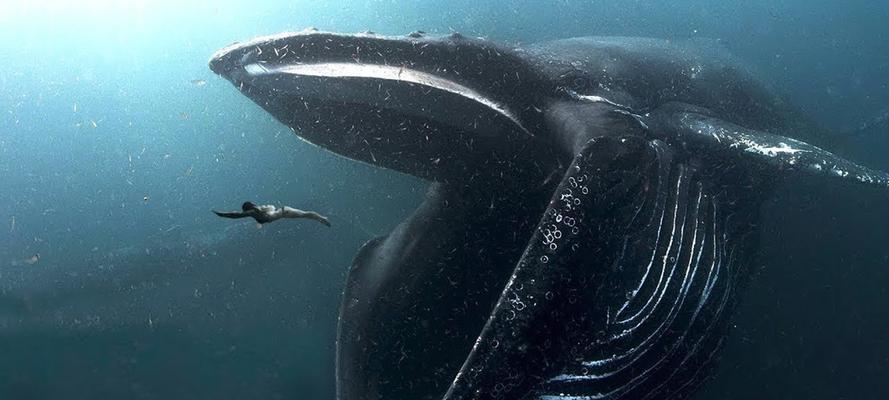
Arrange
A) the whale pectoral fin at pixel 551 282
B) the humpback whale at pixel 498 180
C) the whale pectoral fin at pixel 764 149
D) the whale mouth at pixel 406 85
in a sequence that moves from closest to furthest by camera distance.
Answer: the whale pectoral fin at pixel 551 282 → the humpback whale at pixel 498 180 → the whale mouth at pixel 406 85 → the whale pectoral fin at pixel 764 149

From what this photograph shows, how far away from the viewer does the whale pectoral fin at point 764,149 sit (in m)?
4.98

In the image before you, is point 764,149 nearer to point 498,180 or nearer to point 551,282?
point 498,180

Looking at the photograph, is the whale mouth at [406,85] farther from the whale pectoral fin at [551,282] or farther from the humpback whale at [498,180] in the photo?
the whale pectoral fin at [551,282]

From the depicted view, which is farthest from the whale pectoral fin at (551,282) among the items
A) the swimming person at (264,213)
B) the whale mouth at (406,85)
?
the whale mouth at (406,85)

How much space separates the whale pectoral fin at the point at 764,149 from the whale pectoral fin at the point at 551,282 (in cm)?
237

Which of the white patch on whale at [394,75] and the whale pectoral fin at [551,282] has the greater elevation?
the white patch on whale at [394,75]

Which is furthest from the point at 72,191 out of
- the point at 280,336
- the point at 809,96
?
the point at 809,96

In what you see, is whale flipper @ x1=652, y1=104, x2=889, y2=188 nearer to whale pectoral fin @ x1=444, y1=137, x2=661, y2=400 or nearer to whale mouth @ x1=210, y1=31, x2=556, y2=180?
whale mouth @ x1=210, y1=31, x2=556, y2=180

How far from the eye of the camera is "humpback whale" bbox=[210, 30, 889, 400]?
156 inches

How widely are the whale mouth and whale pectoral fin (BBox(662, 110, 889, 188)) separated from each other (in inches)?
74.2

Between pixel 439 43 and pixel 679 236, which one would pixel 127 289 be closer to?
pixel 439 43

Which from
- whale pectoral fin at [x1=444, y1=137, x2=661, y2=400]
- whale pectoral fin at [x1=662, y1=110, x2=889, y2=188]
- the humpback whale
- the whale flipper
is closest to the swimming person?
whale pectoral fin at [x1=444, y1=137, x2=661, y2=400]

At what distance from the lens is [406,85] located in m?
4.61

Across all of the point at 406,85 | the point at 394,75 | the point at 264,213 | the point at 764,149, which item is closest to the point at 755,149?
the point at 764,149
